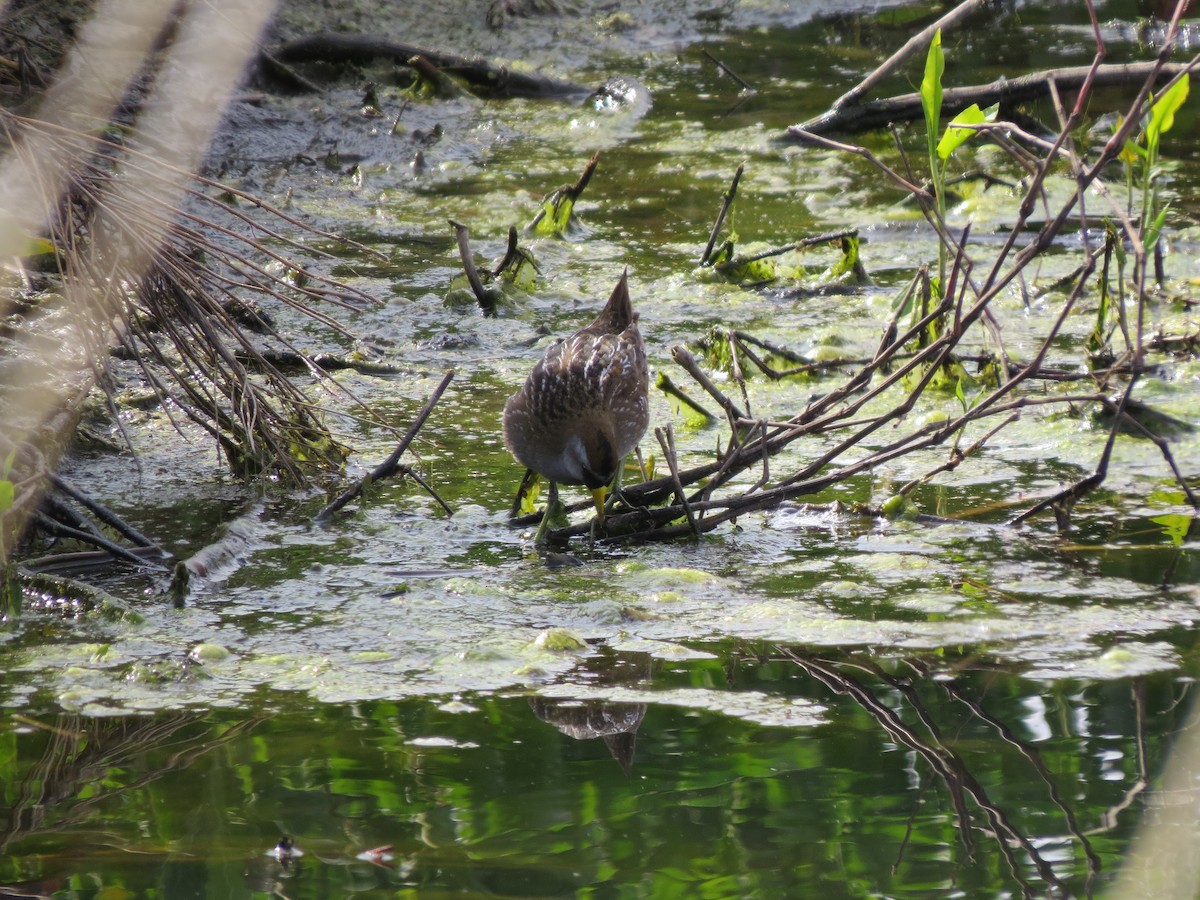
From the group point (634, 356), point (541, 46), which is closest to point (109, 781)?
point (634, 356)

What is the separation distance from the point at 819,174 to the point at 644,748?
22.3ft

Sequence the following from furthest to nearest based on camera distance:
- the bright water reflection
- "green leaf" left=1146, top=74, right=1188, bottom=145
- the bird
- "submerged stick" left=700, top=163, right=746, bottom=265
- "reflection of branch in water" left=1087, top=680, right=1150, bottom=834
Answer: "submerged stick" left=700, top=163, right=746, bottom=265 < the bird < "green leaf" left=1146, top=74, right=1188, bottom=145 < "reflection of branch in water" left=1087, top=680, right=1150, bottom=834 < the bright water reflection

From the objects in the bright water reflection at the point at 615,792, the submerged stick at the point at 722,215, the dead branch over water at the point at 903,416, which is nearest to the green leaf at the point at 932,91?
the dead branch over water at the point at 903,416

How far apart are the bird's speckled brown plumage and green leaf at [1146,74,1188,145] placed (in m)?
1.77

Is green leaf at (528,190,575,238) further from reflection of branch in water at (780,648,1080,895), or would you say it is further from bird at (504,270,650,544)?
reflection of branch in water at (780,648,1080,895)

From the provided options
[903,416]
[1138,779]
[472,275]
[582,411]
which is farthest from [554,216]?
[1138,779]

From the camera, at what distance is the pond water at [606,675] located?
265 centimetres

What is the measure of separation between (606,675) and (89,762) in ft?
3.80

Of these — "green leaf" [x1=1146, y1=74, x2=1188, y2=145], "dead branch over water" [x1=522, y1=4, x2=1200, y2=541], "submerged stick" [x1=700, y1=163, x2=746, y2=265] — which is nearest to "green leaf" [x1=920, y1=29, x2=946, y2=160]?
"dead branch over water" [x1=522, y1=4, x2=1200, y2=541]

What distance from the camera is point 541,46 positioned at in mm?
12039

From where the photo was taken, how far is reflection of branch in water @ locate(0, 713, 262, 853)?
2775mm

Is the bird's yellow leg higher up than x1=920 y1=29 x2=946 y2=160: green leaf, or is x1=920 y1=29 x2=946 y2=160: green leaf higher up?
x1=920 y1=29 x2=946 y2=160: green leaf

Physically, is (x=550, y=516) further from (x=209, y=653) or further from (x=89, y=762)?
(x=89, y=762)

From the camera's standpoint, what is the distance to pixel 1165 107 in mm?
4070
